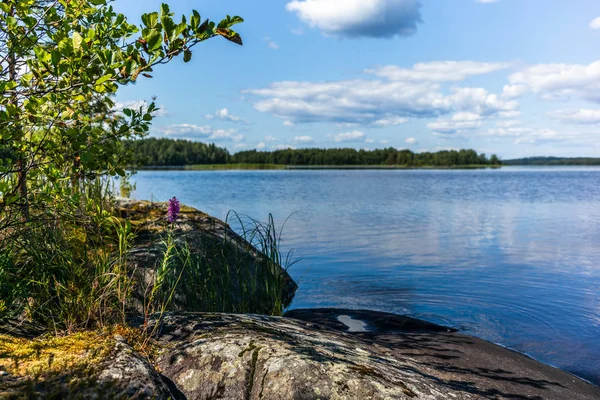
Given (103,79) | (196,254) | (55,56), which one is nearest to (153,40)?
(103,79)

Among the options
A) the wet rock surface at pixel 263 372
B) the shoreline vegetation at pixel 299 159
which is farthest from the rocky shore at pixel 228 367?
the shoreline vegetation at pixel 299 159

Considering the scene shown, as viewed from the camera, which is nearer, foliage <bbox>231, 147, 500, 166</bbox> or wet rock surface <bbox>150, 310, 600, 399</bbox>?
wet rock surface <bbox>150, 310, 600, 399</bbox>

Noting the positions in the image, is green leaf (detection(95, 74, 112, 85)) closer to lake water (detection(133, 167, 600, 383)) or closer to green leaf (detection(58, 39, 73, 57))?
green leaf (detection(58, 39, 73, 57))

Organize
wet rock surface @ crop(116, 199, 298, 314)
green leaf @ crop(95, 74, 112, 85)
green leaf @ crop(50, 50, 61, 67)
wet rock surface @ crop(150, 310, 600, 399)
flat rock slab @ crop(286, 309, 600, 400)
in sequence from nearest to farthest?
wet rock surface @ crop(150, 310, 600, 399)
green leaf @ crop(50, 50, 61, 67)
green leaf @ crop(95, 74, 112, 85)
flat rock slab @ crop(286, 309, 600, 400)
wet rock surface @ crop(116, 199, 298, 314)

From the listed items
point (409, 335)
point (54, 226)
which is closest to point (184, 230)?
point (54, 226)

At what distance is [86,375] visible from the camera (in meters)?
3.25

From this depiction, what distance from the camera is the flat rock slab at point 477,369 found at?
4512 millimetres

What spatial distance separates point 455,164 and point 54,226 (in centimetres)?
15849

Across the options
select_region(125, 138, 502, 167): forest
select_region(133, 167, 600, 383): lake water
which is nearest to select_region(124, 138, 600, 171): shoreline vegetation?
select_region(125, 138, 502, 167): forest

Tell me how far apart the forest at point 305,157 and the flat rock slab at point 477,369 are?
138825 mm

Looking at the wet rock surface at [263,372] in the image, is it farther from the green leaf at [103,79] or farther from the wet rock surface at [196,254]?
the green leaf at [103,79]

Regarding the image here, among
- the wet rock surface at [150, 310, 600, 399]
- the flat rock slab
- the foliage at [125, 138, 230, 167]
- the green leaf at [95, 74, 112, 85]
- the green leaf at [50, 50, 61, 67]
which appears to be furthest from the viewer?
the foliage at [125, 138, 230, 167]

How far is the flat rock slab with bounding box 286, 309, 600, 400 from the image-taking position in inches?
178

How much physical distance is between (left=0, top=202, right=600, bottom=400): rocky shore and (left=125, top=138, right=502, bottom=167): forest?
140 meters
